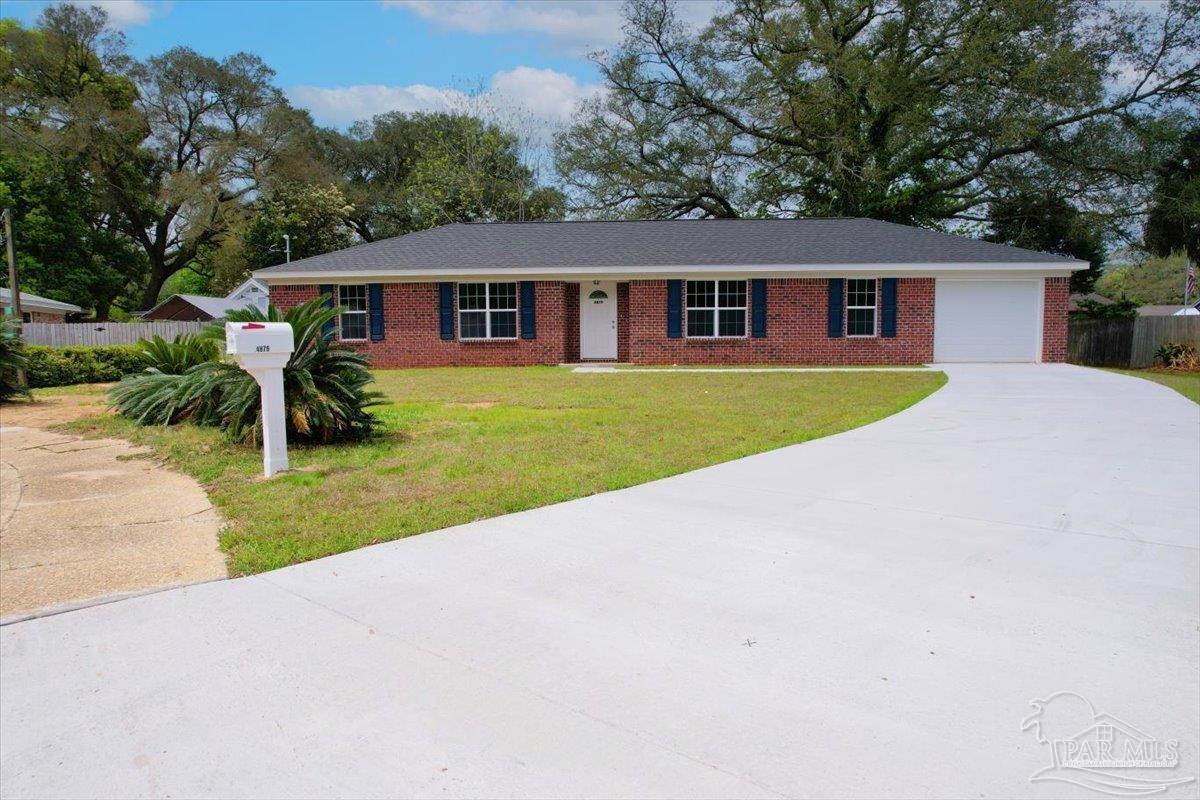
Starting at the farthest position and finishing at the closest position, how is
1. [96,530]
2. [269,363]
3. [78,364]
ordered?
1. [78,364]
2. [269,363]
3. [96,530]

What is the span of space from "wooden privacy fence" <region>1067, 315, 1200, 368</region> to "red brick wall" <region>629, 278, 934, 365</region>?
31.4 feet

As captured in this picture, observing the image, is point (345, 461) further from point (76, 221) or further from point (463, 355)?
point (76, 221)

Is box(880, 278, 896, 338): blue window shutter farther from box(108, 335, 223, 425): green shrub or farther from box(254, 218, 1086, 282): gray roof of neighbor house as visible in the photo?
box(108, 335, 223, 425): green shrub

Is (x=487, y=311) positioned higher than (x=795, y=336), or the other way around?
(x=487, y=311)

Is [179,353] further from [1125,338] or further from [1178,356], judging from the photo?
[1125,338]

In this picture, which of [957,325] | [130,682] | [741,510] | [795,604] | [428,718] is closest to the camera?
[428,718]

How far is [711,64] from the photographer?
105 feet

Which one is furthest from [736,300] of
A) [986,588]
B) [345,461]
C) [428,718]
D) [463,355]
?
[428,718]

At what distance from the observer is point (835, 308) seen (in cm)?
2064

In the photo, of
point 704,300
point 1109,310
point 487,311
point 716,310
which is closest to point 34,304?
point 487,311

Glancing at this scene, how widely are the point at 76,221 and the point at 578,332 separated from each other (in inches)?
1232

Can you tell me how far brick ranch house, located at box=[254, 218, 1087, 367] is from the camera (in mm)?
20344

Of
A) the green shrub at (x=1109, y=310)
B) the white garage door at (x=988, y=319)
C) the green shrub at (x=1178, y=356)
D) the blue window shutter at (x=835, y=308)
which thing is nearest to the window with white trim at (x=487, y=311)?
the blue window shutter at (x=835, y=308)

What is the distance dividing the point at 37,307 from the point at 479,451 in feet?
114
